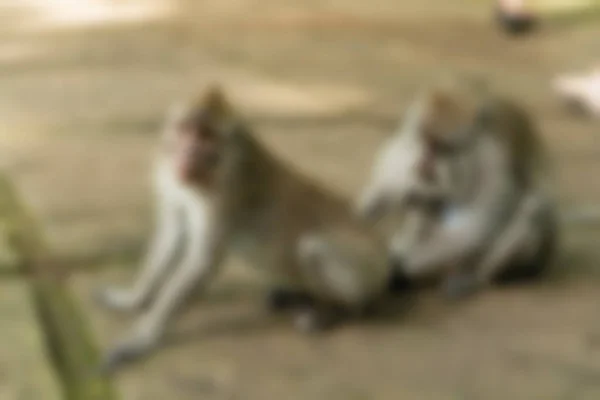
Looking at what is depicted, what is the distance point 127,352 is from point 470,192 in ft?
2.62

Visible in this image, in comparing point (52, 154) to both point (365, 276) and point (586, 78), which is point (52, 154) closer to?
point (365, 276)

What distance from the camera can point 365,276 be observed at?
6.48 ft

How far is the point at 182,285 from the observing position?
1866 mm

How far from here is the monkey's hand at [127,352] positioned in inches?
70.9

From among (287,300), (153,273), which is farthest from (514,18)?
(153,273)

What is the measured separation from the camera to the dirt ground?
6.01ft

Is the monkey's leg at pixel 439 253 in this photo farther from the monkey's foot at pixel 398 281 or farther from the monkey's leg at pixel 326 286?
the monkey's leg at pixel 326 286

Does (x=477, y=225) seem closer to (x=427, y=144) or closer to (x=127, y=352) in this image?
(x=427, y=144)

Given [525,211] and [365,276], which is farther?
[525,211]

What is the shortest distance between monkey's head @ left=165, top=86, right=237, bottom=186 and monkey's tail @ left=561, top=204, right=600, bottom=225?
1081mm

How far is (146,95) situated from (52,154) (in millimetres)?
663

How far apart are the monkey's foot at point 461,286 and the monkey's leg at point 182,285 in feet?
1.78

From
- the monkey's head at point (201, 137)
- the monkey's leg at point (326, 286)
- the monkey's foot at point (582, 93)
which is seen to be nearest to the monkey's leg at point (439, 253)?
the monkey's leg at point (326, 286)

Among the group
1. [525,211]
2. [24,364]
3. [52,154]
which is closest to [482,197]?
[525,211]
